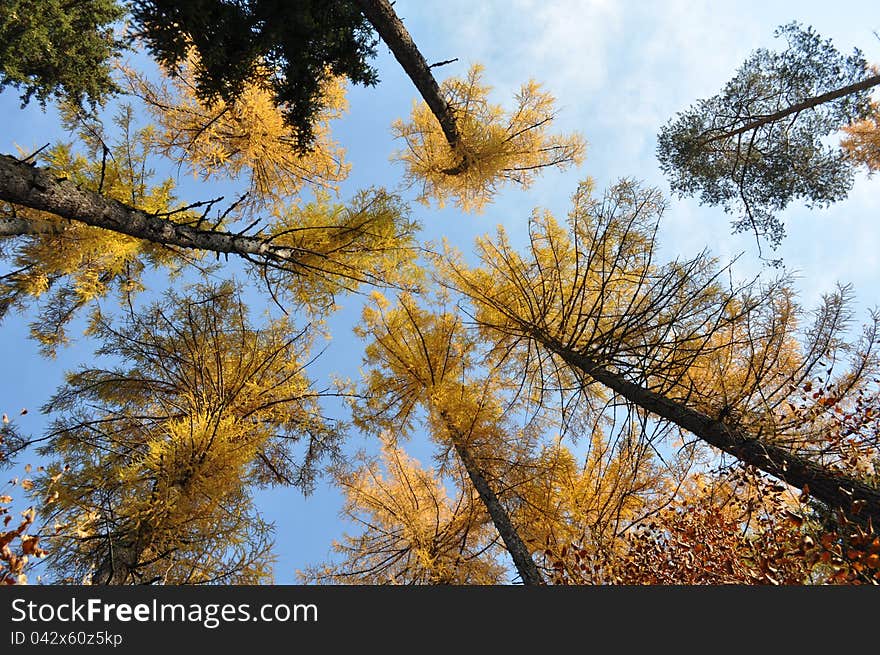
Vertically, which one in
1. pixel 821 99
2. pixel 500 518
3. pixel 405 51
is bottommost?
pixel 500 518

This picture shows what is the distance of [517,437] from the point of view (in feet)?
23.6

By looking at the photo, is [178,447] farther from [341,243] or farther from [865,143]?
[865,143]

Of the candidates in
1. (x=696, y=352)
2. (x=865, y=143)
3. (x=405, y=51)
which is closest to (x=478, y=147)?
(x=405, y=51)

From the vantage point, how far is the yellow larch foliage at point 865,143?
10.5m

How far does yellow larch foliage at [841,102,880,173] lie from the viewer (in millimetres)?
10523

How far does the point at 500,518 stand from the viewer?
6129mm

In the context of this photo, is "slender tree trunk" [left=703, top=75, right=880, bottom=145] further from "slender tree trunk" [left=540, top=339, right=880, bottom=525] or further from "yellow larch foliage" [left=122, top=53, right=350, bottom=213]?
"yellow larch foliage" [left=122, top=53, right=350, bottom=213]

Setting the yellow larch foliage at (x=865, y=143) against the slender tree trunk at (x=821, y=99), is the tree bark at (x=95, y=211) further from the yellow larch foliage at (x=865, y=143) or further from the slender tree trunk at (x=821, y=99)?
the yellow larch foliage at (x=865, y=143)

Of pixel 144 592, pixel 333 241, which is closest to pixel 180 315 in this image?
pixel 333 241

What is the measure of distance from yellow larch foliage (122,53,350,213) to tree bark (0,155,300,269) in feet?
11.2

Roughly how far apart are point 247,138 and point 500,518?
26.4 ft

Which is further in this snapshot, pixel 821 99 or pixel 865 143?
pixel 865 143

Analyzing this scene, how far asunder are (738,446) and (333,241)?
5.71 meters

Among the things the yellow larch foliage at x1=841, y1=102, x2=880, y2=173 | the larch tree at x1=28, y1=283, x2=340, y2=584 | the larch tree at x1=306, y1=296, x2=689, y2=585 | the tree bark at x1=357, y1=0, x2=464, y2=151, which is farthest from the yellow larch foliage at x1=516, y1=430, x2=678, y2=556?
the yellow larch foliage at x1=841, y1=102, x2=880, y2=173
